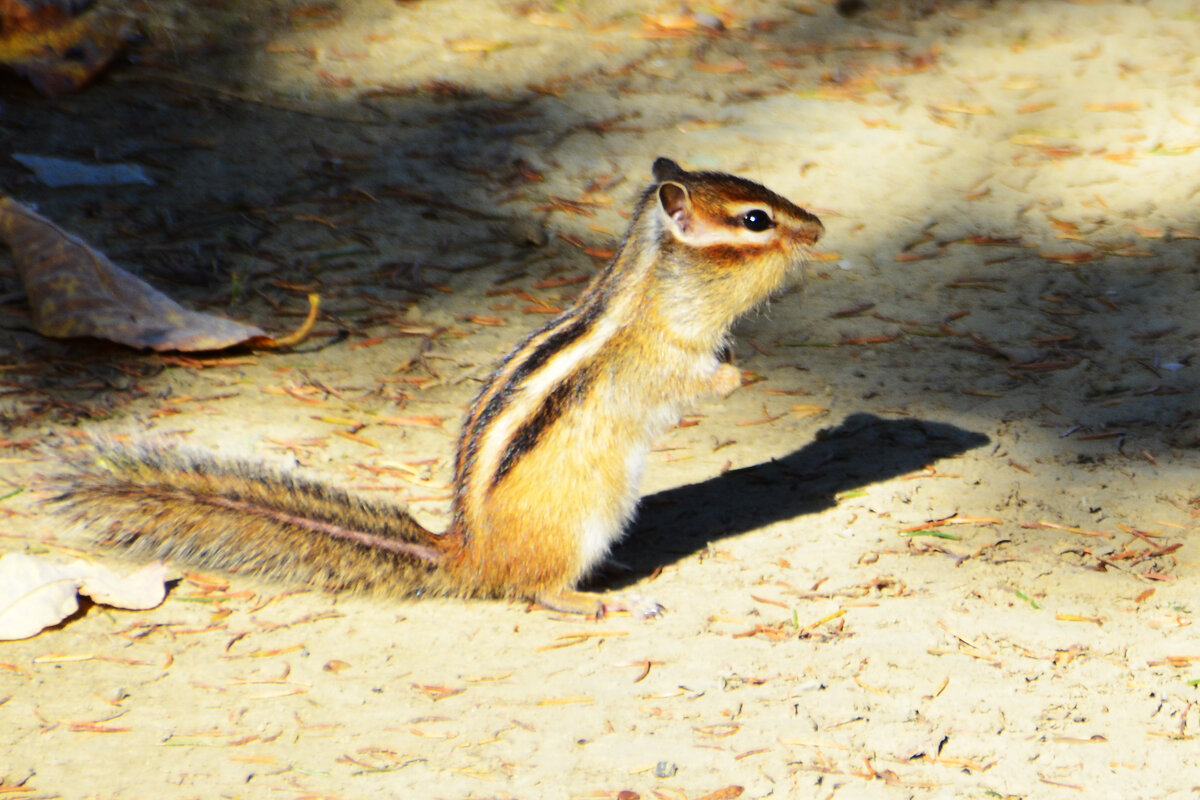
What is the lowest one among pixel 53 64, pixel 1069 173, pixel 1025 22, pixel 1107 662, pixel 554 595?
pixel 554 595

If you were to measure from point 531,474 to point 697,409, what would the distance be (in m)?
1.38

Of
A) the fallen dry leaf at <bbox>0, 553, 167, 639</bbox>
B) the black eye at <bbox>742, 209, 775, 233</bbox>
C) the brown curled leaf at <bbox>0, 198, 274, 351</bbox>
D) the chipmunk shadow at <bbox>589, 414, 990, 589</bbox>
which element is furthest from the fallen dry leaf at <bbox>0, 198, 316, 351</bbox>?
the black eye at <bbox>742, 209, 775, 233</bbox>

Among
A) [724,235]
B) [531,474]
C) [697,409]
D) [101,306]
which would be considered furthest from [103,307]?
[724,235]

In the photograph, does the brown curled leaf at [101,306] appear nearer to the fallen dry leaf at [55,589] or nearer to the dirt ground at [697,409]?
the dirt ground at [697,409]

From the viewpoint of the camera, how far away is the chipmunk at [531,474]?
2855mm

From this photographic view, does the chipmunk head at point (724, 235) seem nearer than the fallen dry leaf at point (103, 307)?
Yes

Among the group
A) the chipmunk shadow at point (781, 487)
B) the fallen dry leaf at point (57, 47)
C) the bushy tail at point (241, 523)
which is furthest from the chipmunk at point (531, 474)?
the fallen dry leaf at point (57, 47)

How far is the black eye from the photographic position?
306 centimetres

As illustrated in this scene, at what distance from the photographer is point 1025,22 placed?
620 centimetres

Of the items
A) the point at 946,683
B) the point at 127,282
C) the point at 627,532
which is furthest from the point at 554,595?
the point at 127,282

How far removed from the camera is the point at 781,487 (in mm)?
3541

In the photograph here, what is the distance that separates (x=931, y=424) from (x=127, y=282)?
2924 mm

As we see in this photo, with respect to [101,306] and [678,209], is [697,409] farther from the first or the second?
[101,306]

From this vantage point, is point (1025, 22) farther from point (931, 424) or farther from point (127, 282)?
point (127, 282)
